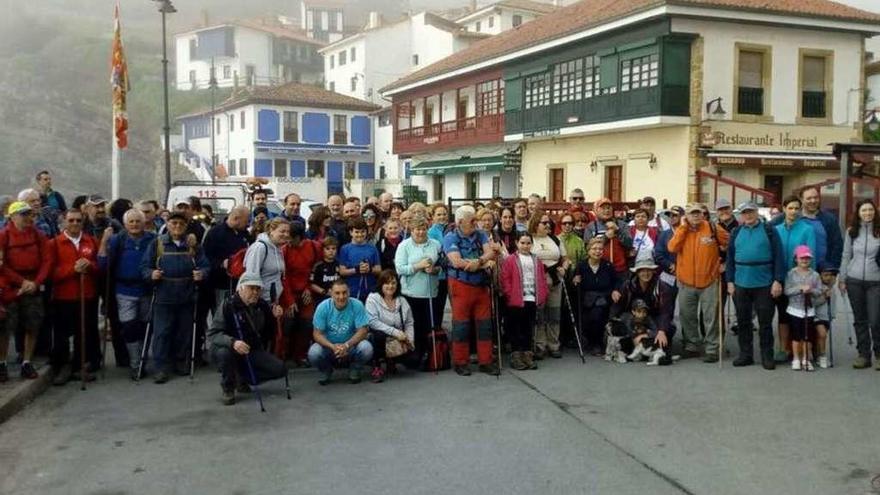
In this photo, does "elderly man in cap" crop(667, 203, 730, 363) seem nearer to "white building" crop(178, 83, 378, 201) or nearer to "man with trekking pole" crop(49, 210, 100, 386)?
"man with trekking pole" crop(49, 210, 100, 386)

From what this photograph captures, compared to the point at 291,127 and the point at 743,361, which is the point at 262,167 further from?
the point at 743,361

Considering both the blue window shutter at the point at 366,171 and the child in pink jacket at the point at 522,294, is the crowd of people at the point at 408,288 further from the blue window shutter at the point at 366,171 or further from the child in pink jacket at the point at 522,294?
the blue window shutter at the point at 366,171

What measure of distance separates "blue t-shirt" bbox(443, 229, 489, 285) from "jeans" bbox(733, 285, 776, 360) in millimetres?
2815

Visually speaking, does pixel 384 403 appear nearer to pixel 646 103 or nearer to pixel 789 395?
pixel 789 395

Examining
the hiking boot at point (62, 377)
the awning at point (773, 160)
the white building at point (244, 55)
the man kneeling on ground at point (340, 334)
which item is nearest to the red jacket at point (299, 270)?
the man kneeling on ground at point (340, 334)

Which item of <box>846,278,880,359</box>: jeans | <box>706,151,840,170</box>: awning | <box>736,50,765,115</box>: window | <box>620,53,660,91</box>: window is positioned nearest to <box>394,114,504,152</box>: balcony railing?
<box>620,53,660,91</box>: window

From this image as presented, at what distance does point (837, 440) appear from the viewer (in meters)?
6.37

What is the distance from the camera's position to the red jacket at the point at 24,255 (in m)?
8.21

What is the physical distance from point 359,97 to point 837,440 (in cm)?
6612

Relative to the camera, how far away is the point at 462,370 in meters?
8.96

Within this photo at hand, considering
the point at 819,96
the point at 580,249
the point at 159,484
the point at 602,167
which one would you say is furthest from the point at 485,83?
the point at 159,484

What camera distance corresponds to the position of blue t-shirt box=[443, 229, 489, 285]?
895 cm

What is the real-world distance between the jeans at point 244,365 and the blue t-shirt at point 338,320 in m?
0.66

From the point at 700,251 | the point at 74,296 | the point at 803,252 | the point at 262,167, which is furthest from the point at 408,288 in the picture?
the point at 262,167
